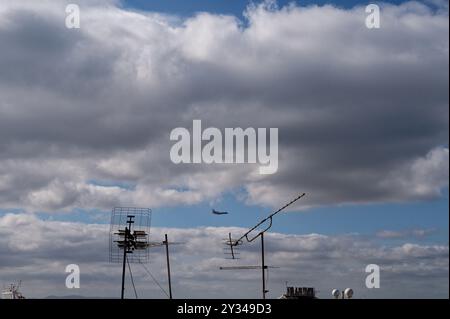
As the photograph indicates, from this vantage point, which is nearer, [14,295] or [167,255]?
[167,255]
